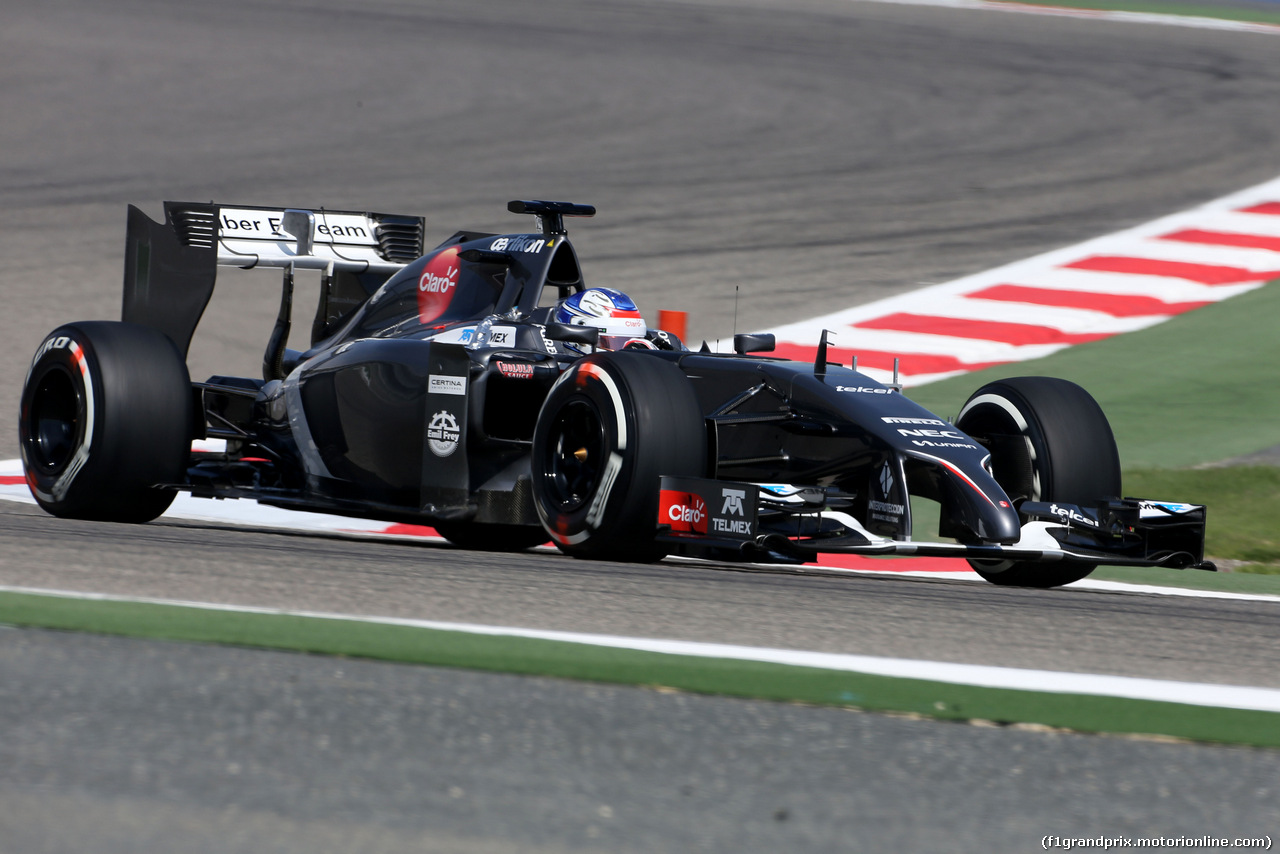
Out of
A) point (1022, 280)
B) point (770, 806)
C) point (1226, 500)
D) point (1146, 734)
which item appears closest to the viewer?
point (770, 806)

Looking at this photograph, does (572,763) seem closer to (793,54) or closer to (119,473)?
(119,473)

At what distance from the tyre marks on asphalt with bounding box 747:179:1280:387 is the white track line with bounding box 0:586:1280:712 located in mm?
6824

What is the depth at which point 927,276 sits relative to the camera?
49.6 feet

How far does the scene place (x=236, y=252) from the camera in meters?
9.02

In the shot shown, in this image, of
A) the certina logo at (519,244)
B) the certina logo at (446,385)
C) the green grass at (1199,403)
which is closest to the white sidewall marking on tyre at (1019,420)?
the green grass at (1199,403)

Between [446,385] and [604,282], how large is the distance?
7433 millimetres

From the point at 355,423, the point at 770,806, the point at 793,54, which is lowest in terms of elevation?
the point at 770,806

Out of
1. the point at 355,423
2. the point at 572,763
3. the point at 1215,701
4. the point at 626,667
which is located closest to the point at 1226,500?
the point at 355,423

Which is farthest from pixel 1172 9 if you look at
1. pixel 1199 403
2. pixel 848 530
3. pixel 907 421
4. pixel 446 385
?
pixel 848 530

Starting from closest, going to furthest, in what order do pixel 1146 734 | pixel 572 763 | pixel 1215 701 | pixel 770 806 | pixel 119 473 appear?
pixel 770 806 < pixel 572 763 < pixel 1146 734 < pixel 1215 701 < pixel 119 473

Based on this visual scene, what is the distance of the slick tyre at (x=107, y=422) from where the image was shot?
7.68m

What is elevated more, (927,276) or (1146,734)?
(927,276)

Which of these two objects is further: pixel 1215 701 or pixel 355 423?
pixel 355 423

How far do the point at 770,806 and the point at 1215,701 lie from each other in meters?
1.58
